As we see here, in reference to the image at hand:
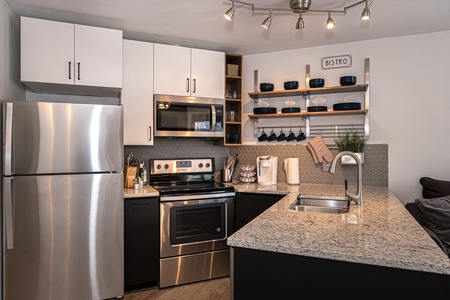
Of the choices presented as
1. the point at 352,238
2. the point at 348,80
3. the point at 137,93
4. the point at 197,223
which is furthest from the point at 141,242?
the point at 348,80

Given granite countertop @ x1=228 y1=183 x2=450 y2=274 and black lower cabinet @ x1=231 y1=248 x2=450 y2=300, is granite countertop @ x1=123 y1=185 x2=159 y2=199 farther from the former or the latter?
black lower cabinet @ x1=231 y1=248 x2=450 y2=300

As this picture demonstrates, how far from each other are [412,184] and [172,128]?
94.0 inches

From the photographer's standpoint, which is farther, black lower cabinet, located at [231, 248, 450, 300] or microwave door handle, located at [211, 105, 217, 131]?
microwave door handle, located at [211, 105, 217, 131]

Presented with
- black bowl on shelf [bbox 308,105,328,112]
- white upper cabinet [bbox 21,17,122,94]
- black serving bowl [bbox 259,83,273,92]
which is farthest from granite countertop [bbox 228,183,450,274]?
white upper cabinet [bbox 21,17,122,94]

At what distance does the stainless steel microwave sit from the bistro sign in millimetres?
1159

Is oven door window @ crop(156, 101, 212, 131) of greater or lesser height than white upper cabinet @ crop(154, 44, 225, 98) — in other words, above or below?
below

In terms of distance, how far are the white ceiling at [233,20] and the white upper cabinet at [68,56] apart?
12 cm

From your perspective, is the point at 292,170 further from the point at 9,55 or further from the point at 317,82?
the point at 9,55

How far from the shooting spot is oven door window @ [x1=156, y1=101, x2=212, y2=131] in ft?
9.87

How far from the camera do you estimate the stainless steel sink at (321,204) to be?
2.24 metres

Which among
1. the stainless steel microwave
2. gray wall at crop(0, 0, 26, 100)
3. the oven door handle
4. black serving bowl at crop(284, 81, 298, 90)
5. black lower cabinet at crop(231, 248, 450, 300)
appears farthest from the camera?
black serving bowl at crop(284, 81, 298, 90)

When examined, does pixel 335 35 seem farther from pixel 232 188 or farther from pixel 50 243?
pixel 50 243

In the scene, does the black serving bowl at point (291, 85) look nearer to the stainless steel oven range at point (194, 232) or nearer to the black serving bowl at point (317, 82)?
the black serving bowl at point (317, 82)

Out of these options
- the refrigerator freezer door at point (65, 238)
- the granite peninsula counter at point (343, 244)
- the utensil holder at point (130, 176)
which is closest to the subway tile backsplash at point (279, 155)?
the utensil holder at point (130, 176)
